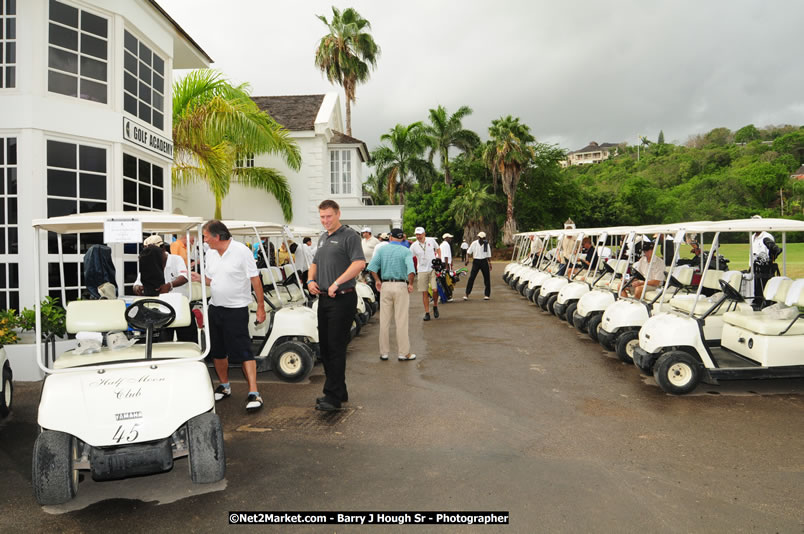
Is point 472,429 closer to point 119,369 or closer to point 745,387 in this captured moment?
point 119,369

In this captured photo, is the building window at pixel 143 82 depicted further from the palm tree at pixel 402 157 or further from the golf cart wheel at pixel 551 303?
the palm tree at pixel 402 157

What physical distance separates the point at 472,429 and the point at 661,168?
79.0 metres

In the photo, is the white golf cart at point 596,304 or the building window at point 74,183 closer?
the building window at point 74,183

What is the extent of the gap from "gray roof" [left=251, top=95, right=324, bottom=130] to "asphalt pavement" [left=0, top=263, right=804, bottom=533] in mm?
19320

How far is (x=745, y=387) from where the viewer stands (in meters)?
6.66

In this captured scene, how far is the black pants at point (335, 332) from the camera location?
5707mm

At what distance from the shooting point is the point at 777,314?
659 cm

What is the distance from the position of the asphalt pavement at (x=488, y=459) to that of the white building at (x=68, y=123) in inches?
106

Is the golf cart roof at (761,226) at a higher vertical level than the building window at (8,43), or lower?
lower

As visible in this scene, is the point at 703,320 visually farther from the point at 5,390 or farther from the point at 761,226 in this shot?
the point at 5,390

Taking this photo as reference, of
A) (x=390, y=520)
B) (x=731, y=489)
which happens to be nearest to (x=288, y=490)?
(x=390, y=520)

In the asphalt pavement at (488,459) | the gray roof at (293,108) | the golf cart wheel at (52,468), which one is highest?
the gray roof at (293,108)

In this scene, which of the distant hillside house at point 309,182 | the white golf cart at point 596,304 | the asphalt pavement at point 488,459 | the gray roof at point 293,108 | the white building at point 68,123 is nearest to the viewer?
the asphalt pavement at point 488,459

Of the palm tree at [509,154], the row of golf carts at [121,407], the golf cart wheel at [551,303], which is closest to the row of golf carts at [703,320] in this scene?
the golf cart wheel at [551,303]
